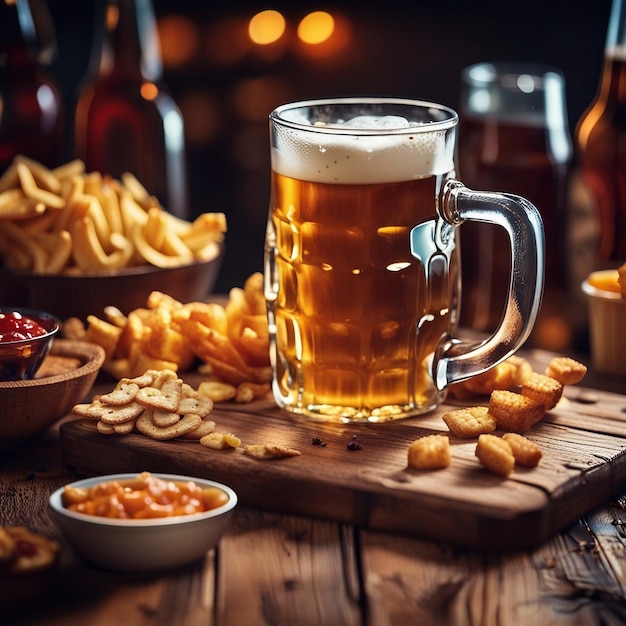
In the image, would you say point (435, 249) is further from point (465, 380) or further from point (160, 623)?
point (160, 623)

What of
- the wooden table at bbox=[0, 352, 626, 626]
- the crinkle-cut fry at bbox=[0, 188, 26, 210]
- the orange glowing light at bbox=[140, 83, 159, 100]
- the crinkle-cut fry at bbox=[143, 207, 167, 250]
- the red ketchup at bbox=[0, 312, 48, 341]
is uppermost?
the orange glowing light at bbox=[140, 83, 159, 100]

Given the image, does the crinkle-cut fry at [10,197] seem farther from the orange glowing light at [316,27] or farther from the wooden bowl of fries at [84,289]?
the orange glowing light at [316,27]

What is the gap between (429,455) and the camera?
1.53m

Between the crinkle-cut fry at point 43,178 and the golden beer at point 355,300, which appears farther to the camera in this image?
the crinkle-cut fry at point 43,178

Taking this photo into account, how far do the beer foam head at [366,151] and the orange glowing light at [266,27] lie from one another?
5.70 feet

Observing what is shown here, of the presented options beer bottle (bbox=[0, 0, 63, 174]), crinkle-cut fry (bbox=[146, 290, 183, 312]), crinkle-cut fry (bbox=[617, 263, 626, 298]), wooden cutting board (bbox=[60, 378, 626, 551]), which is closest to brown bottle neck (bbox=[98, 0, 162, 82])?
beer bottle (bbox=[0, 0, 63, 174])

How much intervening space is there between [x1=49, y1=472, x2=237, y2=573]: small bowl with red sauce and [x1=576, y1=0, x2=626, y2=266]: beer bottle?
1.29 m

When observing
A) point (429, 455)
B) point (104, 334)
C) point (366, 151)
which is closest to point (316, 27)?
point (104, 334)

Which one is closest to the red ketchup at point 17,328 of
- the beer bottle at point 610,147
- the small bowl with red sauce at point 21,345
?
the small bowl with red sauce at point 21,345

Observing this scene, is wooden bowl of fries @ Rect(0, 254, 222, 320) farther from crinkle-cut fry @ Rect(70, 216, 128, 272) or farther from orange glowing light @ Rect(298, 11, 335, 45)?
orange glowing light @ Rect(298, 11, 335, 45)

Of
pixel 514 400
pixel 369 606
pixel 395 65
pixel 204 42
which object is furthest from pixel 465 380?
pixel 204 42

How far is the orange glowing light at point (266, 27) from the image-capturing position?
131 inches

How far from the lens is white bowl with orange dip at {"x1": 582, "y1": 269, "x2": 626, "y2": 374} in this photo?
209 centimetres

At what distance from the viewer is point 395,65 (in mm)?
3283
